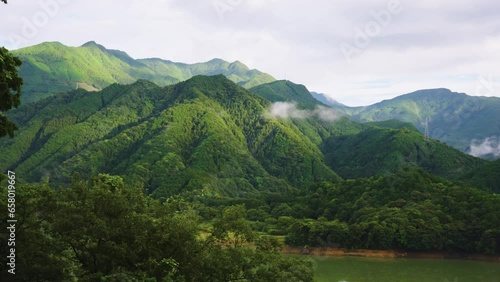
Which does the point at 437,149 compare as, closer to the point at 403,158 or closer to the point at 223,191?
the point at 403,158

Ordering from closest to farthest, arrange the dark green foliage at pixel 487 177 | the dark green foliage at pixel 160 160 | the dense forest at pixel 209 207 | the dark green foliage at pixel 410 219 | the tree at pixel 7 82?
the tree at pixel 7 82, the dense forest at pixel 209 207, the dark green foliage at pixel 410 219, the dark green foliage at pixel 487 177, the dark green foliage at pixel 160 160

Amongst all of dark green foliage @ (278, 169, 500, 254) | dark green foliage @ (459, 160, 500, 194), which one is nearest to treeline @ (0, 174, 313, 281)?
dark green foliage @ (278, 169, 500, 254)

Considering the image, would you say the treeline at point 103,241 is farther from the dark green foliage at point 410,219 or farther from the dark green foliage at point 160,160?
the dark green foliage at point 160,160

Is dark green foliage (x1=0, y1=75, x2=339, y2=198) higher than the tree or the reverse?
higher

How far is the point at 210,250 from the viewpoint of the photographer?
25.4 metres

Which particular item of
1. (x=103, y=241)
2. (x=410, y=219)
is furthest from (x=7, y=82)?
(x=410, y=219)


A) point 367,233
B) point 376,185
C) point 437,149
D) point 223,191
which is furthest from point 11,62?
point 437,149

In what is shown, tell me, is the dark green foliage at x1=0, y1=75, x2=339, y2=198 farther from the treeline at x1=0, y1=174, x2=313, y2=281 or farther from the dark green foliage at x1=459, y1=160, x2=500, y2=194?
the treeline at x1=0, y1=174, x2=313, y2=281

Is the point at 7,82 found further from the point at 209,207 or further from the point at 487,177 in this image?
the point at 487,177

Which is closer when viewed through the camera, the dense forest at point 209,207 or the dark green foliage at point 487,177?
the dense forest at point 209,207

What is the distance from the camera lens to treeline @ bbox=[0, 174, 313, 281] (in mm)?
20922

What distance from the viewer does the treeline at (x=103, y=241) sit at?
20922mm

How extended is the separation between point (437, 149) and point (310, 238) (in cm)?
12899

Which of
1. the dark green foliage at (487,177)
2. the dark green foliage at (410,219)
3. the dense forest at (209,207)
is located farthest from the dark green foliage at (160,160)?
the dark green foliage at (487,177)
